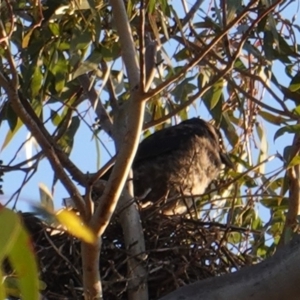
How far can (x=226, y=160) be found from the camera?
3.92 meters

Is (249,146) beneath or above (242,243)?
above

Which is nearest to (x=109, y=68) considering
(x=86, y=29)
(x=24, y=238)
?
(x=86, y=29)

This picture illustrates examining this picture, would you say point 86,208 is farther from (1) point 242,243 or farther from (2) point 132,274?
(1) point 242,243

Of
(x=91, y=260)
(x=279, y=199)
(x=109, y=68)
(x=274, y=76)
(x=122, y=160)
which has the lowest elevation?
(x=91, y=260)

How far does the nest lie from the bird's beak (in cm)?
72

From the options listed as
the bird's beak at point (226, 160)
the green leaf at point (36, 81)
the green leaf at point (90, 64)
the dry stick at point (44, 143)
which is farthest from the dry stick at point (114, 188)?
the bird's beak at point (226, 160)

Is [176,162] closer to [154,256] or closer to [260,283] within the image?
[154,256]

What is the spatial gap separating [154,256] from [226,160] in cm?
112

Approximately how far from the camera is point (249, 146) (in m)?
3.52

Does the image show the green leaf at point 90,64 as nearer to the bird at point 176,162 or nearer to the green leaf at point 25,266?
the bird at point 176,162

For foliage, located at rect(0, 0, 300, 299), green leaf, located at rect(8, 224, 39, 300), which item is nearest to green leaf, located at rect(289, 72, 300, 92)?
foliage, located at rect(0, 0, 300, 299)

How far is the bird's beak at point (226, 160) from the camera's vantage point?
12.5 ft

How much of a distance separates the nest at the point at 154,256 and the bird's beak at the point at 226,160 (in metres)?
0.72

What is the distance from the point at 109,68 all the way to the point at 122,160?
4.05 feet
